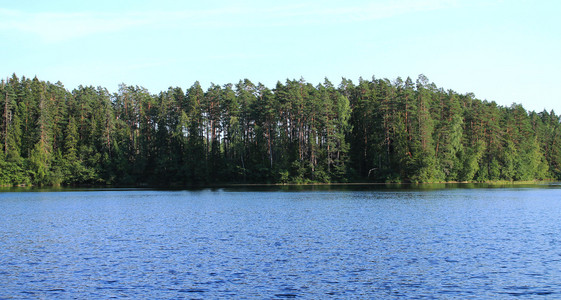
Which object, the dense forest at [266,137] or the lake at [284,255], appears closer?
the lake at [284,255]


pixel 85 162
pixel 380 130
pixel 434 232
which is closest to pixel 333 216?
pixel 434 232

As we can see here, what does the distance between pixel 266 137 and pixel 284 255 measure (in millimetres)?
87605

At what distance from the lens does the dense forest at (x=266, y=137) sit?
333ft

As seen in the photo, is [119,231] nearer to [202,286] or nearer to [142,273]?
[142,273]

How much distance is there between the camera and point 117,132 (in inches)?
4621

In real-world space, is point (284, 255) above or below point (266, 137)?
below

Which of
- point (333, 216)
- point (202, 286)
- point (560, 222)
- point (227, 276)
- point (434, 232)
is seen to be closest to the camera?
point (202, 286)

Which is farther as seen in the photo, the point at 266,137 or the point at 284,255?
the point at 266,137

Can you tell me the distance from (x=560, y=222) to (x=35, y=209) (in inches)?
1788

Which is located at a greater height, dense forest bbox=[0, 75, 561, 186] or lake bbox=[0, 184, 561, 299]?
dense forest bbox=[0, 75, 561, 186]

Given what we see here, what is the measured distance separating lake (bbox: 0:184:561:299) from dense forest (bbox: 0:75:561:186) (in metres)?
61.5

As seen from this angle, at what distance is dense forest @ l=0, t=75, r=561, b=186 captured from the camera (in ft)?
333

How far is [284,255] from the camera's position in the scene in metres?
23.4

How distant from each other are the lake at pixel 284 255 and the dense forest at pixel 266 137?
61.5 metres
